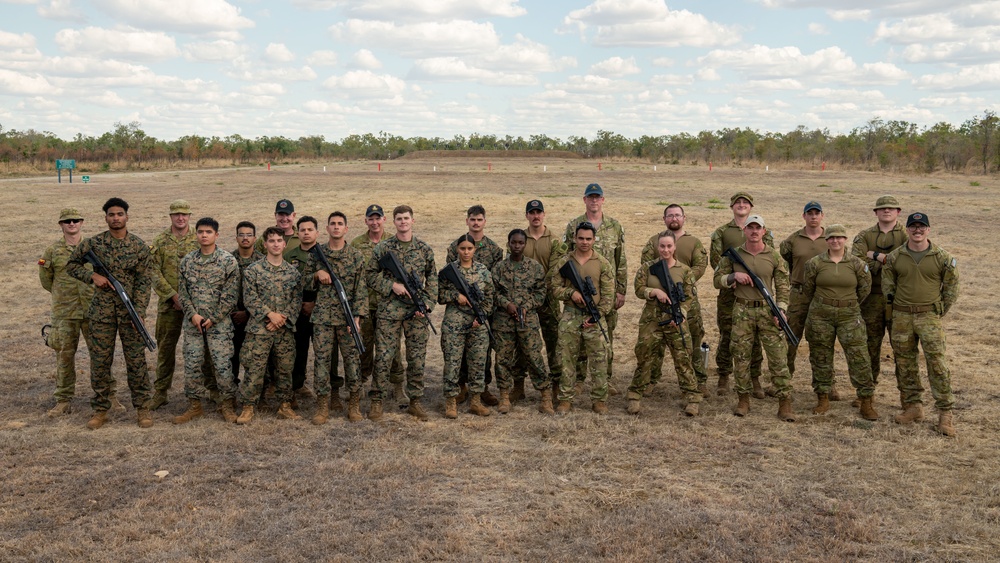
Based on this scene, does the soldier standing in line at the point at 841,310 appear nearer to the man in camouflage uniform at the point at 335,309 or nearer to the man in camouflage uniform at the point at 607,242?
the man in camouflage uniform at the point at 607,242

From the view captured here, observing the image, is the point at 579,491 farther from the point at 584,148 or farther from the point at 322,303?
the point at 584,148

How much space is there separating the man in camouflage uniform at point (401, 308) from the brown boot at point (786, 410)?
11.3 ft

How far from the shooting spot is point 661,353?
24.4ft

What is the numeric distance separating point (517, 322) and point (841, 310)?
3.09m

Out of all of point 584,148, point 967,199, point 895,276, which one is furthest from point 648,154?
point 895,276

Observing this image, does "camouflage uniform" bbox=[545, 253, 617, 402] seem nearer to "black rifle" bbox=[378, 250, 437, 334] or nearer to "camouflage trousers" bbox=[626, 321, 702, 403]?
"camouflage trousers" bbox=[626, 321, 702, 403]

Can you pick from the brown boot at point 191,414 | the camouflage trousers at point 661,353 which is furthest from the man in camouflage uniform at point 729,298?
the brown boot at point 191,414

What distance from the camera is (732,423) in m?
6.99

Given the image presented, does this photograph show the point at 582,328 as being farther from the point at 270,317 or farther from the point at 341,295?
the point at 270,317

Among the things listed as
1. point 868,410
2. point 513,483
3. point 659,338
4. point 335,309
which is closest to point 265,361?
point 335,309

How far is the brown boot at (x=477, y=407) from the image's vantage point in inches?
287

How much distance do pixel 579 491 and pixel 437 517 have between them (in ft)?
3.61

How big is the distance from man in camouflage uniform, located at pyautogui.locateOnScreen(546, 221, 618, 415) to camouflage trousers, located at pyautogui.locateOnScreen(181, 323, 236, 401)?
10.2 feet

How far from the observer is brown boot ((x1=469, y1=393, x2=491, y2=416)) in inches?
287
